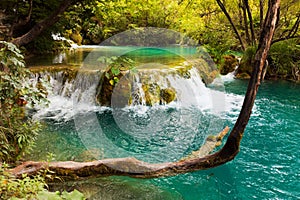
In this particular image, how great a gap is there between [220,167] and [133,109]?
3734 mm

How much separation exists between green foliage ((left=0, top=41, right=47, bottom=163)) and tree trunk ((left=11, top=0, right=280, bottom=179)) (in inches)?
12.7

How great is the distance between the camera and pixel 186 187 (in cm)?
360

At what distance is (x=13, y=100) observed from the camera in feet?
10.9

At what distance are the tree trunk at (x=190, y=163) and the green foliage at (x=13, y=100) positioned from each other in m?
0.32

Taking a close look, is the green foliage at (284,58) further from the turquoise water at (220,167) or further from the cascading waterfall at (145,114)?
the turquoise water at (220,167)

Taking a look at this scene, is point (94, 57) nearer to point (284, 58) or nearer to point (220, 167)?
point (220, 167)

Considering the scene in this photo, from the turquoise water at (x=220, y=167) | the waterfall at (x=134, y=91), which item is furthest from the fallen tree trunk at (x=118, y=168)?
the waterfall at (x=134, y=91)

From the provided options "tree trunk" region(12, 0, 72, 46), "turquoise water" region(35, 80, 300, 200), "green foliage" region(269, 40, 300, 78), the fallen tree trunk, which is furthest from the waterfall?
"green foliage" region(269, 40, 300, 78)

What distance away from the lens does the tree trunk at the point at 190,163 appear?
8.63ft

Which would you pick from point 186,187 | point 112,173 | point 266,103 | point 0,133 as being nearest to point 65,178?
point 112,173

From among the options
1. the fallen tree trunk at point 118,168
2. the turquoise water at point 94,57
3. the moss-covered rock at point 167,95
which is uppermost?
the turquoise water at point 94,57

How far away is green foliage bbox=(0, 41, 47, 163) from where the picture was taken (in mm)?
2854

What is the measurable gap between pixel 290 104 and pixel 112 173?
23.8ft

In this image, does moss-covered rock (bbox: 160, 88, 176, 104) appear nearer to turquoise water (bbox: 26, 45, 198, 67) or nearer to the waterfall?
the waterfall
